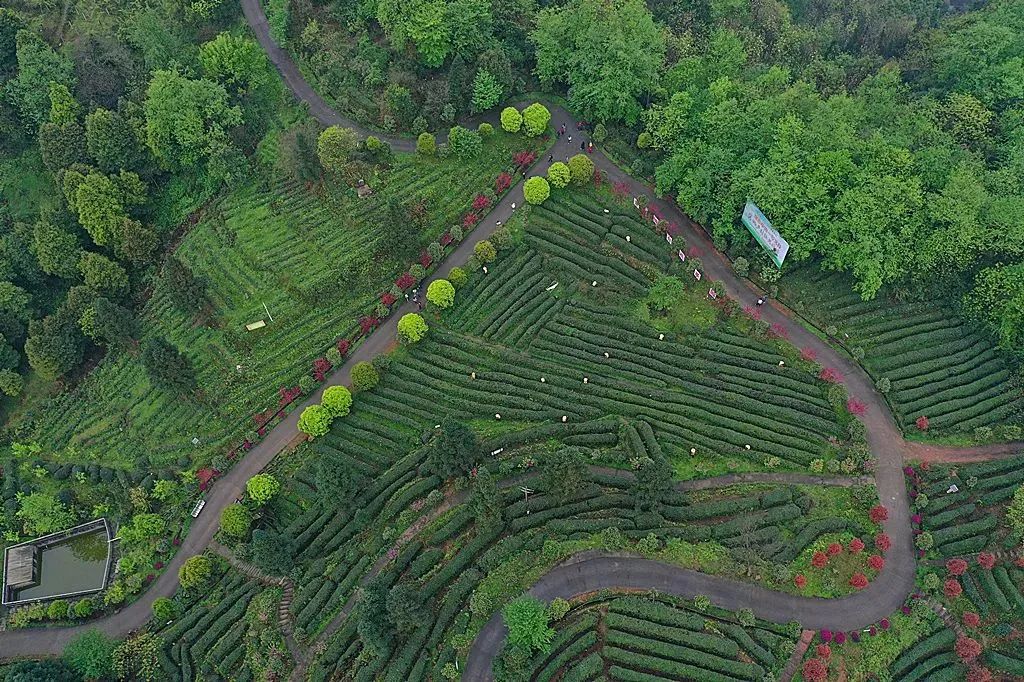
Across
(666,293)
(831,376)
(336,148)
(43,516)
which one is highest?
(336,148)

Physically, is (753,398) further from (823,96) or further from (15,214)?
(15,214)

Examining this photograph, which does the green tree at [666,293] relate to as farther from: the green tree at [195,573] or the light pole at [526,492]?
the green tree at [195,573]

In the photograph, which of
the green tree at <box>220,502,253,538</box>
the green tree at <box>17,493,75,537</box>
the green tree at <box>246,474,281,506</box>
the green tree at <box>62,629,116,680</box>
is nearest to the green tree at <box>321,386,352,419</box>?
the green tree at <box>246,474,281,506</box>

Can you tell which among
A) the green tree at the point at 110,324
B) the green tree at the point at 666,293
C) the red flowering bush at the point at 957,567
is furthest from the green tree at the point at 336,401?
the red flowering bush at the point at 957,567

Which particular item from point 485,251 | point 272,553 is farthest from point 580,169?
point 272,553

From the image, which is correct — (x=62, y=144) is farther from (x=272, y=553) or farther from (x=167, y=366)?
(x=272, y=553)

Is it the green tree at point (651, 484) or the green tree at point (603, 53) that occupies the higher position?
the green tree at point (603, 53)

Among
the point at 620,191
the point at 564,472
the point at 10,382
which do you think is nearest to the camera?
the point at 564,472
